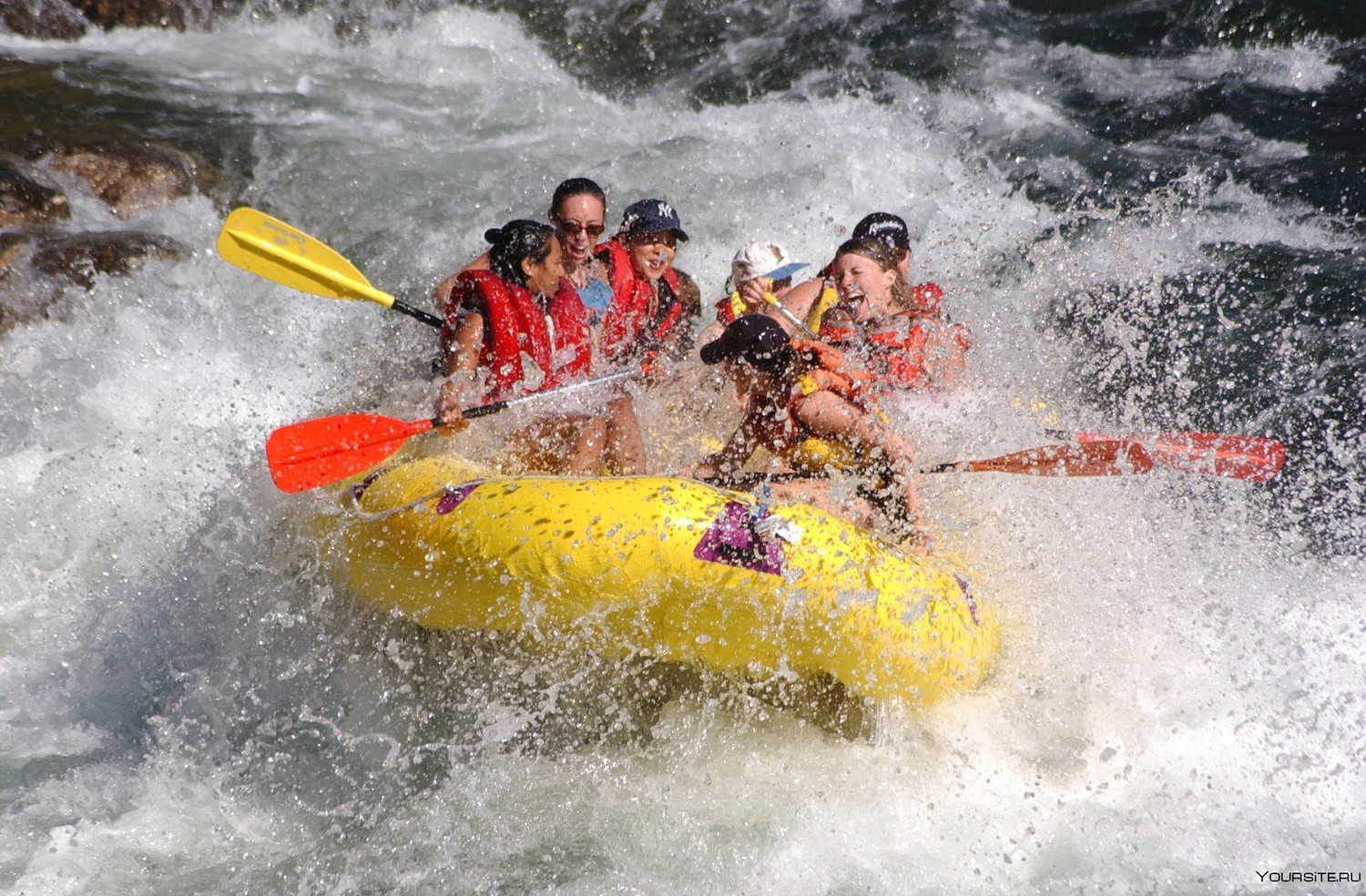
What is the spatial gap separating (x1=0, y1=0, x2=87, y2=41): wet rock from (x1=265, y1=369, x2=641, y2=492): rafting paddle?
13.9 ft

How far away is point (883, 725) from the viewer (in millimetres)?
2711

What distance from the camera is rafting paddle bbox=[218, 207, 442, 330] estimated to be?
3170 mm

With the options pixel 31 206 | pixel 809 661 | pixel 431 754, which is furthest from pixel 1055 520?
pixel 31 206

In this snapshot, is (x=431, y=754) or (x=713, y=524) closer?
(x=713, y=524)

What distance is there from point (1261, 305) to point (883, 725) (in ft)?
11.1

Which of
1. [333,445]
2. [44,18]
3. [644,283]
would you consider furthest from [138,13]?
[333,445]

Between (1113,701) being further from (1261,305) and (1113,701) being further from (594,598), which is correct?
(1261,305)

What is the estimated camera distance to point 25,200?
4457 mm

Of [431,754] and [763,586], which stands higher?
[763,586]

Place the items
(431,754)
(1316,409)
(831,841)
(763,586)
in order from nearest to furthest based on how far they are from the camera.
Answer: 1. (763,586)
2. (831,841)
3. (431,754)
4. (1316,409)

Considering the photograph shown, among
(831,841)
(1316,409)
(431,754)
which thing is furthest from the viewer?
(1316,409)

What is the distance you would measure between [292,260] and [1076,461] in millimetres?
2445

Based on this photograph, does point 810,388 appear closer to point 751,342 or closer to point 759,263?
point 751,342

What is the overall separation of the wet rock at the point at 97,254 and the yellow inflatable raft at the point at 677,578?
8.56 feet
